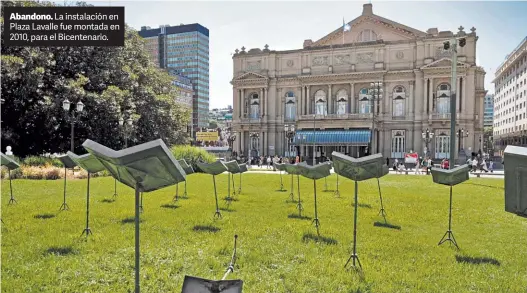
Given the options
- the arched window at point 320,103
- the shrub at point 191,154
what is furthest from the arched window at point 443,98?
the shrub at point 191,154

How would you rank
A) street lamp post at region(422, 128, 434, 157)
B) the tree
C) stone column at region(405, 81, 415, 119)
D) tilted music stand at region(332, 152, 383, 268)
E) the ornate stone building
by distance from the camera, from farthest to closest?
stone column at region(405, 81, 415, 119), the ornate stone building, street lamp post at region(422, 128, 434, 157), the tree, tilted music stand at region(332, 152, 383, 268)

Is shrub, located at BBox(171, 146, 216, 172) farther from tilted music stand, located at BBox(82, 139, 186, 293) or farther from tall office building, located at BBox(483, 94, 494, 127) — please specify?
tall office building, located at BBox(483, 94, 494, 127)

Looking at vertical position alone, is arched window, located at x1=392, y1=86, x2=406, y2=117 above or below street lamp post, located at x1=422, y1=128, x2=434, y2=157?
above

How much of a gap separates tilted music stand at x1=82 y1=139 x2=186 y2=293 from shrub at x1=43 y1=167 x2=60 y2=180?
20251 millimetres

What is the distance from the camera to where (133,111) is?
103 feet

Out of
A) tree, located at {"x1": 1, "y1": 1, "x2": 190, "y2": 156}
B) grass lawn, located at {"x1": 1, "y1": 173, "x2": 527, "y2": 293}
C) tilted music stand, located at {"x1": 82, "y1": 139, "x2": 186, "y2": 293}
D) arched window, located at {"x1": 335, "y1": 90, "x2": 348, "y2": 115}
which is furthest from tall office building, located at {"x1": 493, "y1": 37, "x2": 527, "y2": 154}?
tilted music stand, located at {"x1": 82, "y1": 139, "x2": 186, "y2": 293}

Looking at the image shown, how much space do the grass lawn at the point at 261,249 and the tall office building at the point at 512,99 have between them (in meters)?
71.6

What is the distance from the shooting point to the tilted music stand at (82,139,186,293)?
3594mm

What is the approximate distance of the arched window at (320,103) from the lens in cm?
5524

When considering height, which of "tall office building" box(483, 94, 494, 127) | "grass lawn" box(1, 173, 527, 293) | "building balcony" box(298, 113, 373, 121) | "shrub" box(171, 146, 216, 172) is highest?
"tall office building" box(483, 94, 494, 127)

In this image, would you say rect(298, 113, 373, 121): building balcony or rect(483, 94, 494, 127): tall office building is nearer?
rect(298, 113, 373, 121): building balcony

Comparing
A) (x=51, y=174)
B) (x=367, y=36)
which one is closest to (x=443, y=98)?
(x=367, y=36)

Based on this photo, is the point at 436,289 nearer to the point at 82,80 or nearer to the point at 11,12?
the point at 11,12

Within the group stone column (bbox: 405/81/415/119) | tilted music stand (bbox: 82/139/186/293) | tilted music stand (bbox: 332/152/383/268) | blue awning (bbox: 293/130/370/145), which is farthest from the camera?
stone column (bbox: 405/81/415/119)
